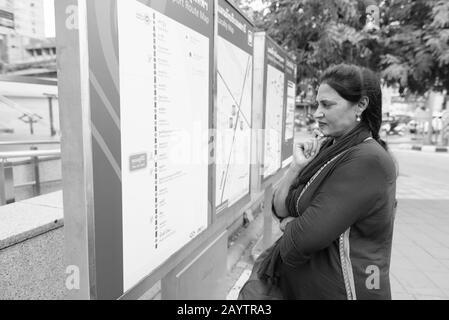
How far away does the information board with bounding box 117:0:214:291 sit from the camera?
1221 mm

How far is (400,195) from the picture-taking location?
737 centimetres

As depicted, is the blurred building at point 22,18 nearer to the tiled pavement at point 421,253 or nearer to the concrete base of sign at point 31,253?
the concrete base of sign at point 31,253

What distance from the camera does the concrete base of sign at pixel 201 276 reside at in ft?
6.05

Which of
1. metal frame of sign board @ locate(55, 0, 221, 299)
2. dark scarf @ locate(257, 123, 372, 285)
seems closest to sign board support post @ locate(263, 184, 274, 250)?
dark scarf @ locate(257, 123, 372, 285)

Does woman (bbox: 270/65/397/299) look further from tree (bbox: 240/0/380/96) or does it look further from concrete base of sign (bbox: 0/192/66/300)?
tree (bbox: 240/0/380/96)

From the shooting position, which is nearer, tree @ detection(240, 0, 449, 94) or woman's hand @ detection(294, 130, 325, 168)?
woman's hand @ detection(294, 130, 325, 168)

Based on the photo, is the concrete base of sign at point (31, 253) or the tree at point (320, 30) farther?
Result: the tree at point (320, 30)

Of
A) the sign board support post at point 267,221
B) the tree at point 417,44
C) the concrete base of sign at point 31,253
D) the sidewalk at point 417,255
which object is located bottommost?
the sidewalk at point 417,255

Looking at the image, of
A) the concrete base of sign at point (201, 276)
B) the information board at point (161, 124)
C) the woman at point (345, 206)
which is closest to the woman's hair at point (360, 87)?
the woman at point (345, 206)

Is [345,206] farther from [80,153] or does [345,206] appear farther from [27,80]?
[27,80]

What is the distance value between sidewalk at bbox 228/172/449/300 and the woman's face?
6.72ft

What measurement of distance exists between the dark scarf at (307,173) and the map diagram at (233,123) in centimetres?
52
